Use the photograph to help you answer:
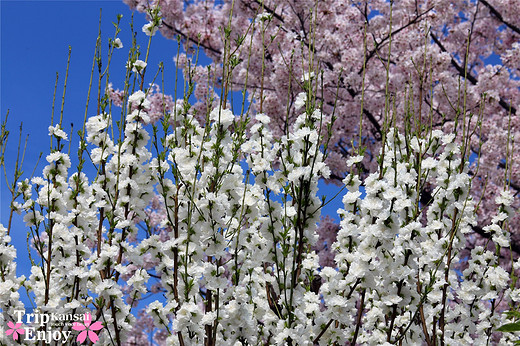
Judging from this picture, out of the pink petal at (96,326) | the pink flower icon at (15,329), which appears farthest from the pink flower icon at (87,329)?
the pink flower icon at (15,329)

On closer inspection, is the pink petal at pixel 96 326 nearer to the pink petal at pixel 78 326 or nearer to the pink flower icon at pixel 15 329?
the pink petal at pixel 78 326

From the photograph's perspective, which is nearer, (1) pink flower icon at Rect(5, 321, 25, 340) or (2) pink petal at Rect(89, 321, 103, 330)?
(2) pink petal at Rect(89, 321, 103, 330)

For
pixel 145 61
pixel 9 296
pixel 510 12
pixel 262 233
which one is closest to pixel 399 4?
pixel 510 12

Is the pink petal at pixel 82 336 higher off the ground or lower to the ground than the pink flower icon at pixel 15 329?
lower

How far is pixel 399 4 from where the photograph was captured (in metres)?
9.94

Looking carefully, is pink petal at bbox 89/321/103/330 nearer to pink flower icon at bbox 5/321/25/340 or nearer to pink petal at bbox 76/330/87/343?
pink petal at bbox 76/330/87/343

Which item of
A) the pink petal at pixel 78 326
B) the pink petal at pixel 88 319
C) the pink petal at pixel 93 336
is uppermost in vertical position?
the pink petal at pixel 88 319

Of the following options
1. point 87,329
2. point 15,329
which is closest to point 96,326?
point 87,329

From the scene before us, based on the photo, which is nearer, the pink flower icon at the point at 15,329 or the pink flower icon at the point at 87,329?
the pink flower icon at the point at 87,329

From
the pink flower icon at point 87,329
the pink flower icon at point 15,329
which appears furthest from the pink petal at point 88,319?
the pink flower icon at point 15,329

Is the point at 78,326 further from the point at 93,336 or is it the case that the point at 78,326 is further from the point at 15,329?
the point at 15,329

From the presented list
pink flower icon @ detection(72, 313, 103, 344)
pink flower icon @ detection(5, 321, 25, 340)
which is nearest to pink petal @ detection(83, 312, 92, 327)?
pink flower icon @ detection(72, 313, 103, 344)

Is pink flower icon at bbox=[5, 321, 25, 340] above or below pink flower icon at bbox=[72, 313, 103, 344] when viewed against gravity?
above

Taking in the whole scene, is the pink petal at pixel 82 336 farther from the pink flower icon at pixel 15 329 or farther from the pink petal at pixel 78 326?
the pink flower icon at pixel 15 329
